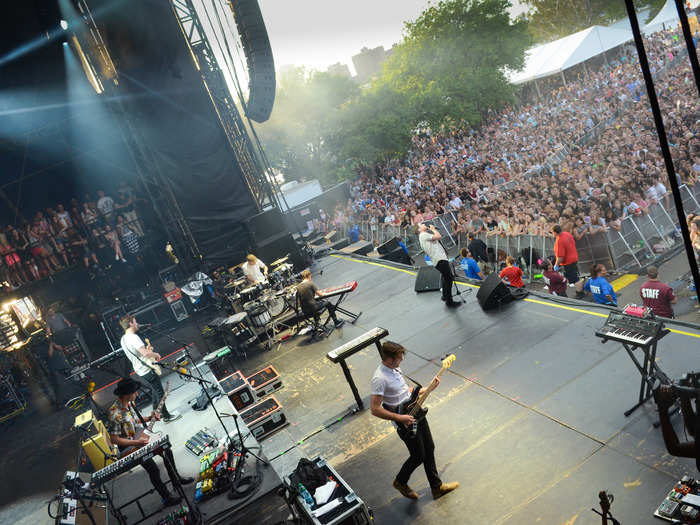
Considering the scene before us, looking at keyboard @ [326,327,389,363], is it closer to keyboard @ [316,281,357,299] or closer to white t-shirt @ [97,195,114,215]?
keyboard @ [316,281,357,299]

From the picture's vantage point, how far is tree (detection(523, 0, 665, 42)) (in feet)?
167

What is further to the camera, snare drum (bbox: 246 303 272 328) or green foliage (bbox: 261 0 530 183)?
green foliage (bbox: 261 0 530 183)

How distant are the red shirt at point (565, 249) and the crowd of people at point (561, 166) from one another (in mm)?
841

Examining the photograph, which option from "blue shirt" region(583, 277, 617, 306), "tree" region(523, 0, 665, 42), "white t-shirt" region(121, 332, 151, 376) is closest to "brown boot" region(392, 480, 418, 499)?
"blue shirt" region(583, 277, 617, 306)

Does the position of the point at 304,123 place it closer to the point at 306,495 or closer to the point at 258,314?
the point at 258,314

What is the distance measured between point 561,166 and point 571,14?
49.1m

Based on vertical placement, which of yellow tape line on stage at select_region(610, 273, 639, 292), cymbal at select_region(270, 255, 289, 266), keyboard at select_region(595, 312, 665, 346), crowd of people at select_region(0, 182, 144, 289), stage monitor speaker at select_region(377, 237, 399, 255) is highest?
crowd of people at select_region(0, 182, 144, 289)

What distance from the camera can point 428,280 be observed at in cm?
1145

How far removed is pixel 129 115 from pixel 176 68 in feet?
6.77

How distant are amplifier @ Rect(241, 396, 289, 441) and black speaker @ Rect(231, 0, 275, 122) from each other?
10.4 metres

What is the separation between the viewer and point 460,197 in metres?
18.4

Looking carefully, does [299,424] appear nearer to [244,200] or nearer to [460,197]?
[244,200]

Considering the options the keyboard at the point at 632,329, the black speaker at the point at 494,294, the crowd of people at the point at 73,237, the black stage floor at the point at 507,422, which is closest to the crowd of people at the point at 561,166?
the black speaker at the point at 494,294

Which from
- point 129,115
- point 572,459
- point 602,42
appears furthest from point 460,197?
point 602,42
